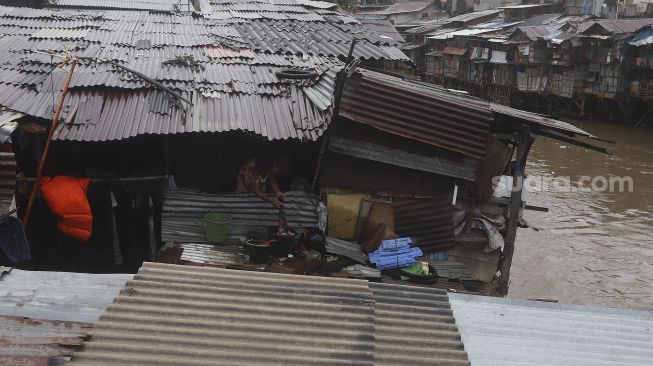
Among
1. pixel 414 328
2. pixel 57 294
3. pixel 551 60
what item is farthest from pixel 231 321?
pixel 551 60

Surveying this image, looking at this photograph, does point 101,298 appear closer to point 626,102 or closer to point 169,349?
point 169,349

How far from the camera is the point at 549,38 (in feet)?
113

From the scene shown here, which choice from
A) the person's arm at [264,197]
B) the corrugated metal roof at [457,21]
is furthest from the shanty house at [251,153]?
the corrugated metal roof at [457,21]

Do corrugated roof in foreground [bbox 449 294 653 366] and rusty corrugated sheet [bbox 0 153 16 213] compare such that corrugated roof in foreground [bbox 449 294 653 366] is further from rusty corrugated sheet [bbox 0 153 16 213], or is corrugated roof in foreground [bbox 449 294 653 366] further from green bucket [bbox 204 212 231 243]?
rusty corrugated sheet [bbox 0 153 16 213]

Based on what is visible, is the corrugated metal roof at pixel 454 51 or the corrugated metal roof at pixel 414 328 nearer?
the corrugated metal roof at pixel 414 328

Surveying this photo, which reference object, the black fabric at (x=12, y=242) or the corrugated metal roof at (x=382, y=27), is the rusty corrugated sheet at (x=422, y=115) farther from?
the corrugated metal roof at (x=382, y=27)

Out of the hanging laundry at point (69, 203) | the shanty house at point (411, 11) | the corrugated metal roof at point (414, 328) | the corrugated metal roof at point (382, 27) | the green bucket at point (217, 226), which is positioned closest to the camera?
the corrugated metal roof at point (414, 328)

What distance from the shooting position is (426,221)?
7.87 meters

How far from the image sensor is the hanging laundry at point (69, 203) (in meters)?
6.98

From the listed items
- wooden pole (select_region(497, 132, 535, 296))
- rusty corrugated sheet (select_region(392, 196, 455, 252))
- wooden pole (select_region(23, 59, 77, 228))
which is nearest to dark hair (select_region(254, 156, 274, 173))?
rusty corrugated sheet (select_region(392, 196, 455, 252))

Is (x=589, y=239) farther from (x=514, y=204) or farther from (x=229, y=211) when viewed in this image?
(x=229, y=211)

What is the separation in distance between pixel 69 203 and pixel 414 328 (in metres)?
5.13

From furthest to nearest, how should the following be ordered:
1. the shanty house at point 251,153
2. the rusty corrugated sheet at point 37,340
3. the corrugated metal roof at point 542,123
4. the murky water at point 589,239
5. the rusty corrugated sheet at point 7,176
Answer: the murky water at point 589,239, the corrugated metal roof at point 542,123, the shanty house at point 251,153, the rusty corrugated sheet at point 7,176, the rusty corrugated sheet at point 37,340

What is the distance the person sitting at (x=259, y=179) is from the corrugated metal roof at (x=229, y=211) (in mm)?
122
